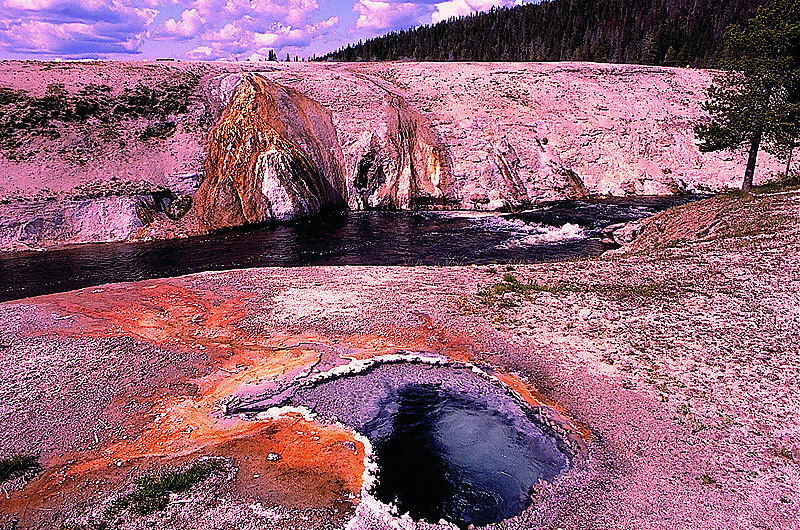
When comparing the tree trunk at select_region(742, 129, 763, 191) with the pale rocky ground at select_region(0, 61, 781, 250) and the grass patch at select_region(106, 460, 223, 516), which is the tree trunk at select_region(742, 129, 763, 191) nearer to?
the pale rocky ground at select_region(0, 61, 781, 250)

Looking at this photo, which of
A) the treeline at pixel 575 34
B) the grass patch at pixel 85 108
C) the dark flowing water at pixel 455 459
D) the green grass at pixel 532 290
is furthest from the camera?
the treeline at pixel 575 34

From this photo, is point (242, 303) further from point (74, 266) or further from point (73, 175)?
point (73, 175)

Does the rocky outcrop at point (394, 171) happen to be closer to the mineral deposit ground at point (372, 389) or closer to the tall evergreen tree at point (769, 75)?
the mineral deposit ground at point (372, 389)

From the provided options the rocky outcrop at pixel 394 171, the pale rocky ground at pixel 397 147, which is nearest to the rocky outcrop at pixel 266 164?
the pale rocky ground at pixel 397 147

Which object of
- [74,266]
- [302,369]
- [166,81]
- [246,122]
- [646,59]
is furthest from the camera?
[646,59]

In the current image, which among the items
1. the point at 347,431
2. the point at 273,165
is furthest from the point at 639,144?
the point at 347,431

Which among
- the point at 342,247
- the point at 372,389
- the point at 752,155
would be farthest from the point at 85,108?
the point at 752,155

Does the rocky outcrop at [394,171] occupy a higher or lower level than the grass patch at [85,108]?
lower
